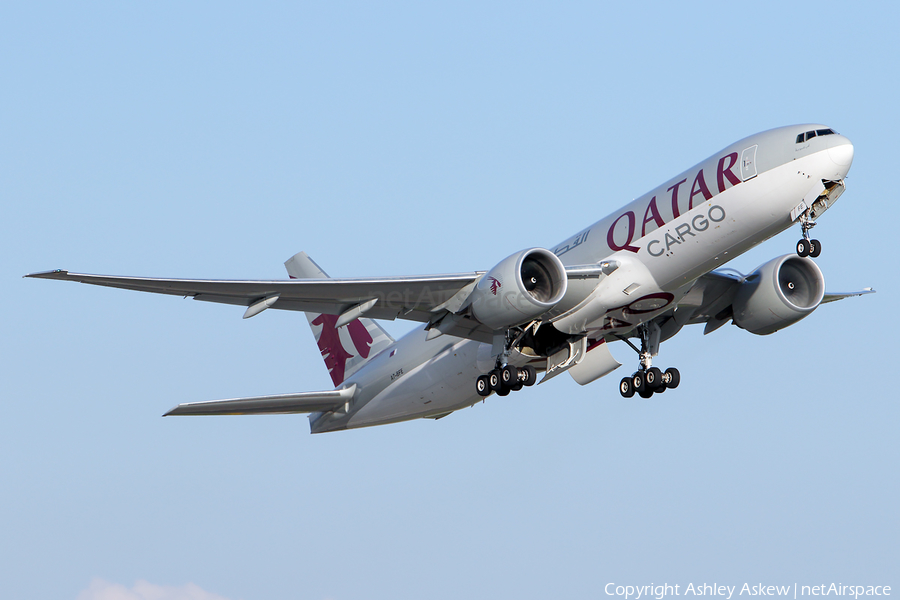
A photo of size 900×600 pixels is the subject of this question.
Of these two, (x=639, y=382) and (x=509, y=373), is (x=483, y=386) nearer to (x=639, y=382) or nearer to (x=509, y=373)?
(x=509, y=373)

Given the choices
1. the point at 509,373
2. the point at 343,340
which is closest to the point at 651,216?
the point at 509,373

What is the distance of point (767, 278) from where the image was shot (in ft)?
99.7

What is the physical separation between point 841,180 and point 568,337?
7662 mm

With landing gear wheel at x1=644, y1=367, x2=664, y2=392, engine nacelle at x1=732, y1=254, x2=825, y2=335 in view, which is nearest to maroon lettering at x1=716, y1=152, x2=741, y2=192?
engine nacelle at x1=732, y1=254, x2=825, y2=335

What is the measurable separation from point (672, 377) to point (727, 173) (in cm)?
654

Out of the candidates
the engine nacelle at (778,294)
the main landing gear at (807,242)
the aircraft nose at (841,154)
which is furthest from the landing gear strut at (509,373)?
the aircraft nose at (841,154)

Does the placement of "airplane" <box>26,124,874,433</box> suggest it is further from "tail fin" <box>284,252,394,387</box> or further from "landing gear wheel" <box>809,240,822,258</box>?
"tail fin" <box>284,252,394,387</box>

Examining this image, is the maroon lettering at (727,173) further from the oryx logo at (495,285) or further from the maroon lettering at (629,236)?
the oryx logo at (495,285)

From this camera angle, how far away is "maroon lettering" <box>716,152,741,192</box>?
84.9 ft

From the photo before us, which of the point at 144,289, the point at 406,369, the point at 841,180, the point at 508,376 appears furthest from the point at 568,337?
the point at 144,289

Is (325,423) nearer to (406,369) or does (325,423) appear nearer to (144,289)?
(406,369)

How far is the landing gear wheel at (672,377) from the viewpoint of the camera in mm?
30250

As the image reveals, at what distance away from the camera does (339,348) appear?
36.1 meters

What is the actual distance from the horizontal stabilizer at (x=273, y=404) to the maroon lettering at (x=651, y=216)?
35.4ft
